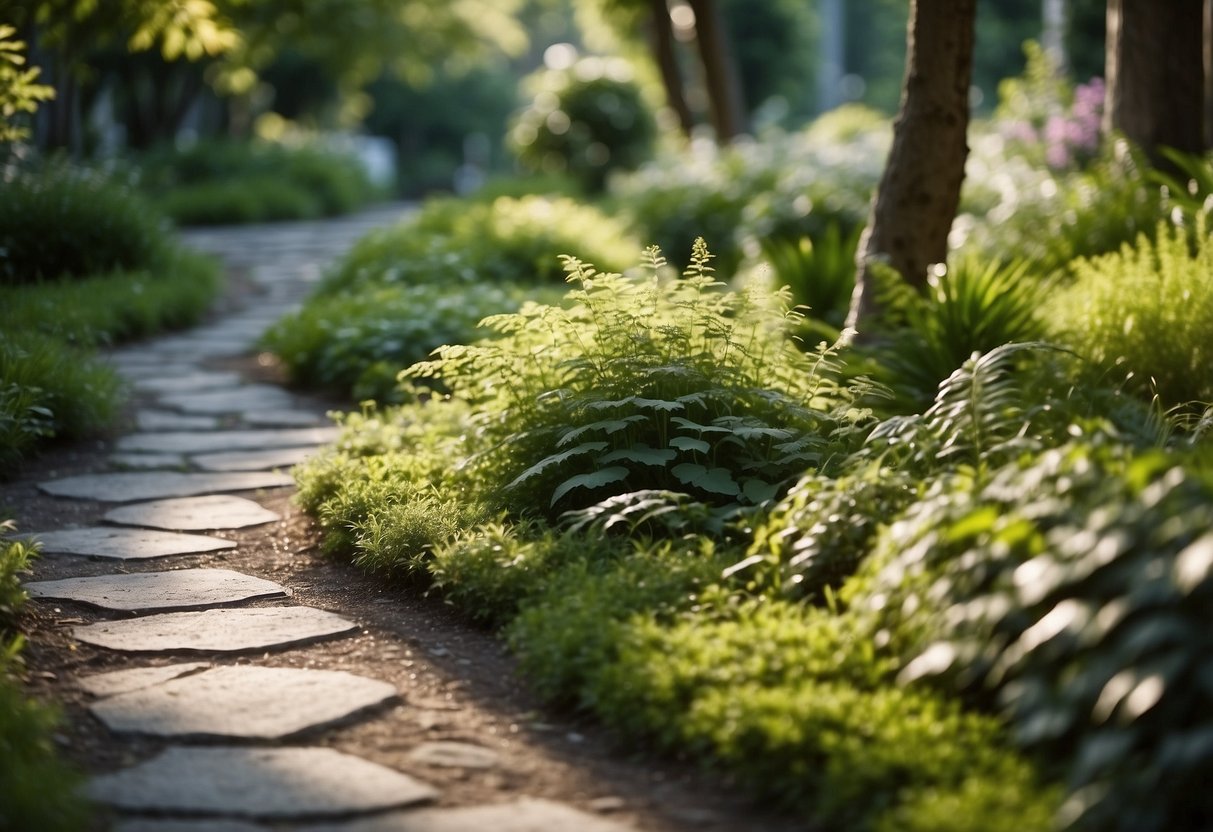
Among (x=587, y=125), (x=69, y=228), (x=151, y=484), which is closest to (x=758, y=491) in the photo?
(x=151, y=484)

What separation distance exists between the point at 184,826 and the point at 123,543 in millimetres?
2102

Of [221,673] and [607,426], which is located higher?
[607,426]

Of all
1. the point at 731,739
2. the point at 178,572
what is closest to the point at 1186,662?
the point at 731,739

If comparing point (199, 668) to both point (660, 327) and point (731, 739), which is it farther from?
point (660, 327)

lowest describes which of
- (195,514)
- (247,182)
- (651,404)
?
(195,514)

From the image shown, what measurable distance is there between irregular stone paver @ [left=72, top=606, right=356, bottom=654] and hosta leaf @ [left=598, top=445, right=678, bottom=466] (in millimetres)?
932

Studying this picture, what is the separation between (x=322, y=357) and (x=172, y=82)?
16789 millimetres

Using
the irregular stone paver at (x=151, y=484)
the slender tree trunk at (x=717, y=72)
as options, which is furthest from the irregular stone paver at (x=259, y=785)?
the slender tree trunk at (x=717, y=72)

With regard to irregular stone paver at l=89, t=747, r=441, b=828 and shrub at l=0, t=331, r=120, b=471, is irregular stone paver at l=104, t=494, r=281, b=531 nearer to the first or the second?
shrub at l=0, t=331, r=120, b=471

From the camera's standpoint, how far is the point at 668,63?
1634 cm

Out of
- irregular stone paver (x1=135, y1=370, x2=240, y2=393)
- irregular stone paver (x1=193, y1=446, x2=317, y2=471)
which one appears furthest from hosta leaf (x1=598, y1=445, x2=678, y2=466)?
irregular stone paver (x1=135, y1=370, x2=240, y2=393)

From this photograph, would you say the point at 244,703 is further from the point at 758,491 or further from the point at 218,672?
the point at 758,491

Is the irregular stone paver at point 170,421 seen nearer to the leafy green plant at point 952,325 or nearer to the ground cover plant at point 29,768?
the ground cover plant at point 29,768

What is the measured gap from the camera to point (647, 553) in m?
3.61
